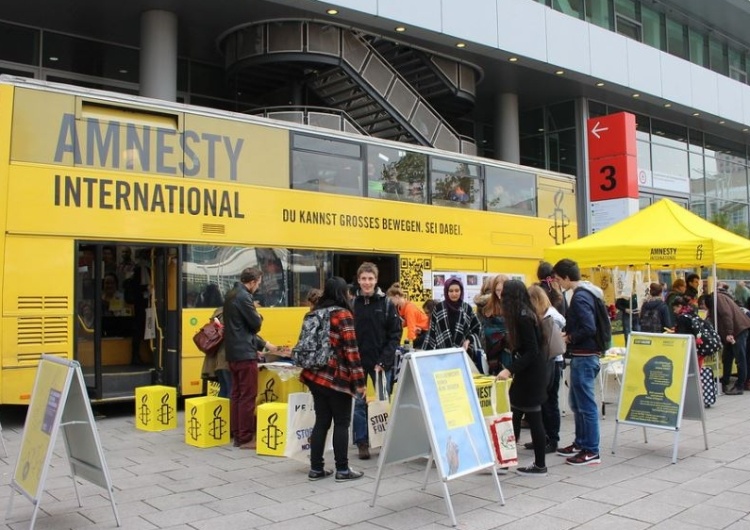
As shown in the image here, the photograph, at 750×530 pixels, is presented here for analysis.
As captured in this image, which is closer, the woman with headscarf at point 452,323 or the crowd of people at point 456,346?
the crowd of people at point 456,346

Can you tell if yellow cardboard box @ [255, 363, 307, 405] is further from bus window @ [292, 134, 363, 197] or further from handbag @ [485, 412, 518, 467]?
bus window @ [292, 134, 363, 197]

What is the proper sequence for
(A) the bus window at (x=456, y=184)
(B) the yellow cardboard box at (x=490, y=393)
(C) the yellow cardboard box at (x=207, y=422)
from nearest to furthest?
(B) the yellow cardboard box at (x=490, y=393) → (C) the yellow cardboard box at (x=207, y=422) → (A) the bus window at (x=456, y=184)

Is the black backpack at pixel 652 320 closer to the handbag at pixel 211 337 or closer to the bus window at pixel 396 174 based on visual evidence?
the bus window at pixel 396 174

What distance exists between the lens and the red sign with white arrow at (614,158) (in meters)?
18.1

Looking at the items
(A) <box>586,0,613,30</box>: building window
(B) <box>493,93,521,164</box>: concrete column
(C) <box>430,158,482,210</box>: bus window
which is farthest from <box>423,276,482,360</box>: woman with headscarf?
(A) <box>586,0,613,30</box>: building window

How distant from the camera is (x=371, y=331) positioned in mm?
6480

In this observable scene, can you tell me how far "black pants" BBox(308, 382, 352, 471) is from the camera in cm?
566

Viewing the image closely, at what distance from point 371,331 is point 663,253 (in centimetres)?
582

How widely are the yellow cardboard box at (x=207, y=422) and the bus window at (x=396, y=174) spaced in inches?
180

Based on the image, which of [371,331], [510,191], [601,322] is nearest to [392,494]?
[371,331]

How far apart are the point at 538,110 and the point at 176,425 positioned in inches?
786

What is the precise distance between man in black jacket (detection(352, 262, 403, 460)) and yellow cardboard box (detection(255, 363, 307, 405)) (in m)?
1.09

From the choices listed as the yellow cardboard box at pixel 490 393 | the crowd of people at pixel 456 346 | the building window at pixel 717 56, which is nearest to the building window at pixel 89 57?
the crowd of people at pixel 456 346

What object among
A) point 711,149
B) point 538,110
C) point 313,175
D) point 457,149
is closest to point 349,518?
point 313,175
